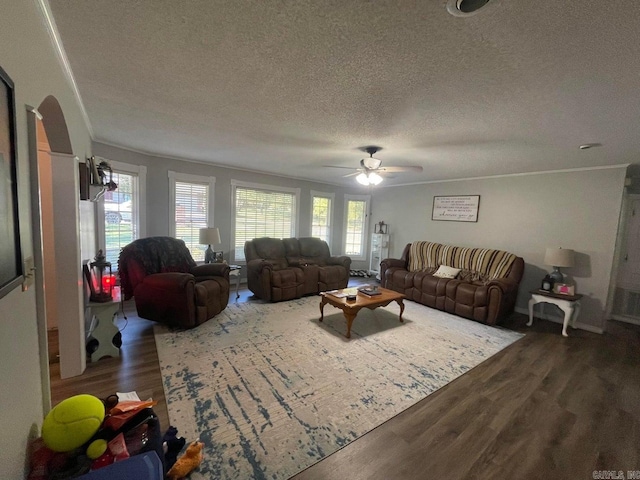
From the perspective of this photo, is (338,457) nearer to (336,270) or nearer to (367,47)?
(367,47)

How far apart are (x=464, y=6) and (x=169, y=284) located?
3.45 metres

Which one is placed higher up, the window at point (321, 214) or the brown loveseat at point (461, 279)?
the window at point (321, 214)

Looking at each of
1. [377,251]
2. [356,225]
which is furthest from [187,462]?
[356,225]

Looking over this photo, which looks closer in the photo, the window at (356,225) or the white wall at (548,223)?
the white wall at (548,223)

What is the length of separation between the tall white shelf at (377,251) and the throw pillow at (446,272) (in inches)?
70.8

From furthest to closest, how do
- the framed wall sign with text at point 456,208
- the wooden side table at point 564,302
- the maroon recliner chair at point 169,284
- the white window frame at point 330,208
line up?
the white window frame at point 330,208
the framed wall sign with text at point 456,208
the wooden side table at point 564,302
the maroon recliner chair at point 169,284

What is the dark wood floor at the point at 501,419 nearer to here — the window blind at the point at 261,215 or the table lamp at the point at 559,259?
the table lamp at the point at 559,259

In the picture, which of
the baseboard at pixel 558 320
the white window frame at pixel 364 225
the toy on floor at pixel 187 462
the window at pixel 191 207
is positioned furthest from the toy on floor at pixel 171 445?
the white window frame at pixel 364 225

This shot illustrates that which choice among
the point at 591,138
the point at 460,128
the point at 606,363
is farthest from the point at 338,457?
the point at 591,138

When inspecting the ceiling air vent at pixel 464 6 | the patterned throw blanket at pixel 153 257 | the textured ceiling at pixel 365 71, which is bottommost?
the patterned throw blanket at pixel 153 257

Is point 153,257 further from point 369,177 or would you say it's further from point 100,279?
point 369,177

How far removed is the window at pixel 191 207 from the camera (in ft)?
14.6

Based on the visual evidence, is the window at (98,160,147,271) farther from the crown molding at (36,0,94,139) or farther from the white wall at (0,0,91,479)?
the white wall at (0,0,91,479)

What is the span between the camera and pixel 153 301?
126 inches
